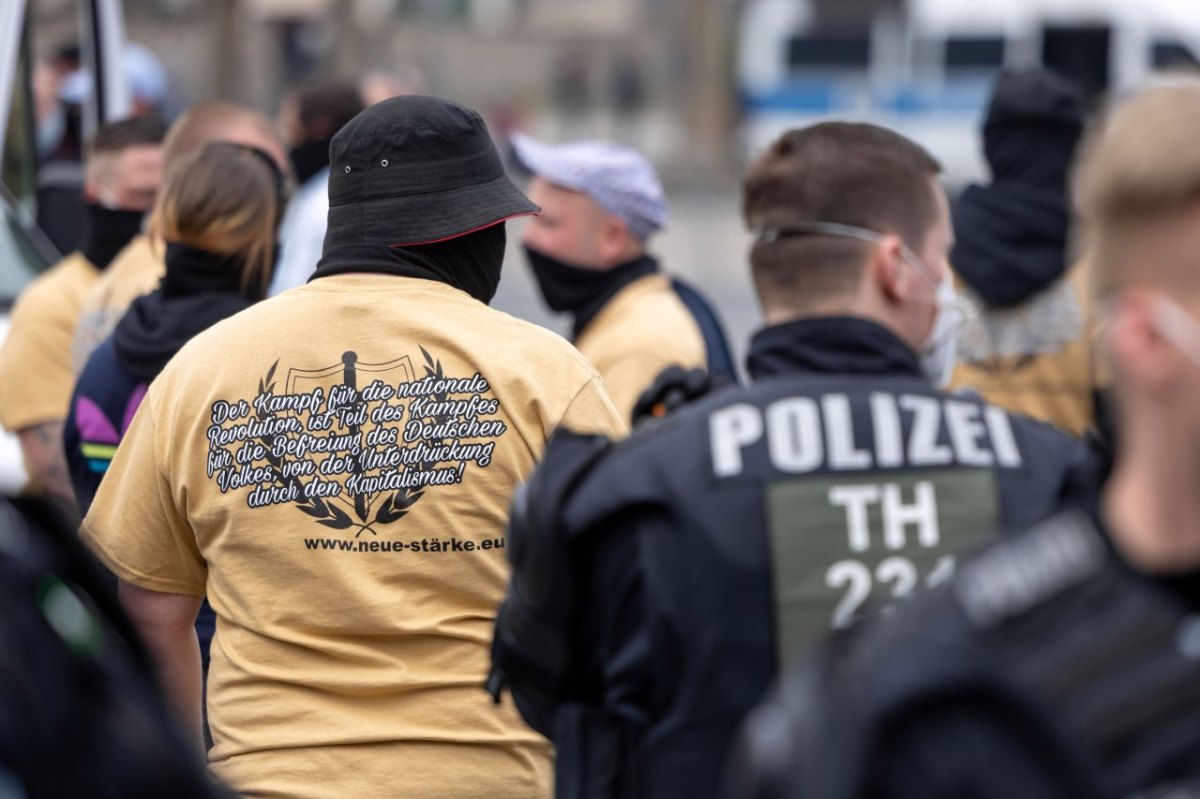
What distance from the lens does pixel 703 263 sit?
23.2 metres

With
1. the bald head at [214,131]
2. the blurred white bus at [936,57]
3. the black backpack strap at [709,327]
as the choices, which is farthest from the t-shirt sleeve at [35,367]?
the blurred white bus at [936,57]

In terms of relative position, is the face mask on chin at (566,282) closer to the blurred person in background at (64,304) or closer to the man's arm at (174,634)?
the blurred person in background at (64,304)

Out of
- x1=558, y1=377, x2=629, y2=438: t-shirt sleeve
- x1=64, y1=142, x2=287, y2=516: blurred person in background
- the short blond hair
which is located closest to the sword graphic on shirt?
x1=558, y1=377, x2=629, y2=438: t-shirt sleeve

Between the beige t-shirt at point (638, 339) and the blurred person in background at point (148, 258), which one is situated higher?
the blurred person in background at point (148, 258)

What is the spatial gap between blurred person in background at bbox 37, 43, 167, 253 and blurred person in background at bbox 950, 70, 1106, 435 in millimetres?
3697

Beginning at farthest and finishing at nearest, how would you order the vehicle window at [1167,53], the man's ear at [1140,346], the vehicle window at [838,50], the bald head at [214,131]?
the vehicle window at [838,50] → the vehicle window at [1167,53] → the bald head at [214,131] → the man's ear at [1140,346]

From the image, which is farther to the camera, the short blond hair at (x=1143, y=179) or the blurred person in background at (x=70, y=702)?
the short blond hair at (x=1143, y=179)

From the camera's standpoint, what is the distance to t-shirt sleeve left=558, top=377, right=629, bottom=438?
297 cm

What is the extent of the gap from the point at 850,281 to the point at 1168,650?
46.9 inches

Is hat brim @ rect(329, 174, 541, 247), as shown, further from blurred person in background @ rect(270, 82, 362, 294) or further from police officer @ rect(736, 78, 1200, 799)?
blurred person in background @ rect(270, 82, 362, 294)

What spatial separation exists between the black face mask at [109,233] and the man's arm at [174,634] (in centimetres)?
263

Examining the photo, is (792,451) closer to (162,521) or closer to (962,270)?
(162,521)

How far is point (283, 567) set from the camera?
9.66 ft

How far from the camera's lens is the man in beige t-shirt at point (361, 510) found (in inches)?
115
